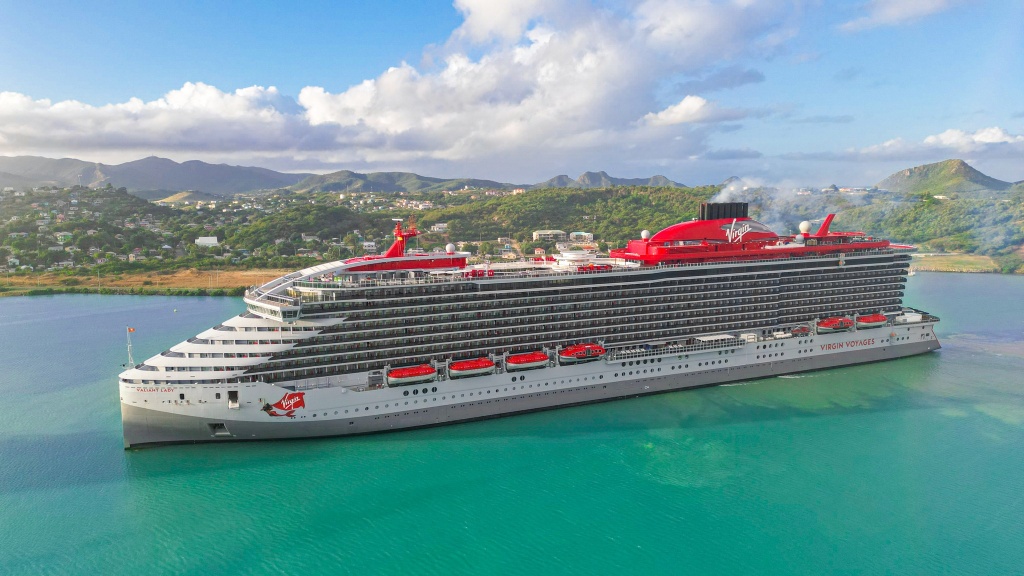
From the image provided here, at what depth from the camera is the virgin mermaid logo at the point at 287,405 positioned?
70.5 ft

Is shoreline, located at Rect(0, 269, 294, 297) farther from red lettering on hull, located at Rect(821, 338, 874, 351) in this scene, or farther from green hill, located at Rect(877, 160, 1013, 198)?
green hill, located at Rect(877, 160, 1013, 198)

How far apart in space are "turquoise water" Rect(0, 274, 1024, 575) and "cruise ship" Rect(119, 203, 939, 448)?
4.42ft

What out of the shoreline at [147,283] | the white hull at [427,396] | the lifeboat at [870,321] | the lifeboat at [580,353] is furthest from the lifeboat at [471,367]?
the shoreline at [147,283]

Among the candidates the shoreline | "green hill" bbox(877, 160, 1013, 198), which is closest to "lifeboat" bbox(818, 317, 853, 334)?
the shoreline

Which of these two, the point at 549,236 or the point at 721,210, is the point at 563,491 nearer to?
the point at 721,210

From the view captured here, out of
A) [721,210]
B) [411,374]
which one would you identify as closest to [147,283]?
[411,374]

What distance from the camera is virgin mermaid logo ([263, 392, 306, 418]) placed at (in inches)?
846

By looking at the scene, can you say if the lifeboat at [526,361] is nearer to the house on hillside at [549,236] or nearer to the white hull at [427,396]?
the white hull at [427,396]

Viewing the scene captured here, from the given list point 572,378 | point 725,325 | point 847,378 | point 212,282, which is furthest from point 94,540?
point 212,282

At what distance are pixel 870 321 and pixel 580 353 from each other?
20.9m

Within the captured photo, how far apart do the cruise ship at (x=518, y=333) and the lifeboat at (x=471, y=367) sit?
86 millimetres

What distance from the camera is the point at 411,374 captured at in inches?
897

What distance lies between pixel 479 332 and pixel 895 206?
111059mm

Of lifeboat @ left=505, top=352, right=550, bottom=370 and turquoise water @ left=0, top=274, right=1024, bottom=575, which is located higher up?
lifeboat @ left=505, top=352, right=550, bottom=370
